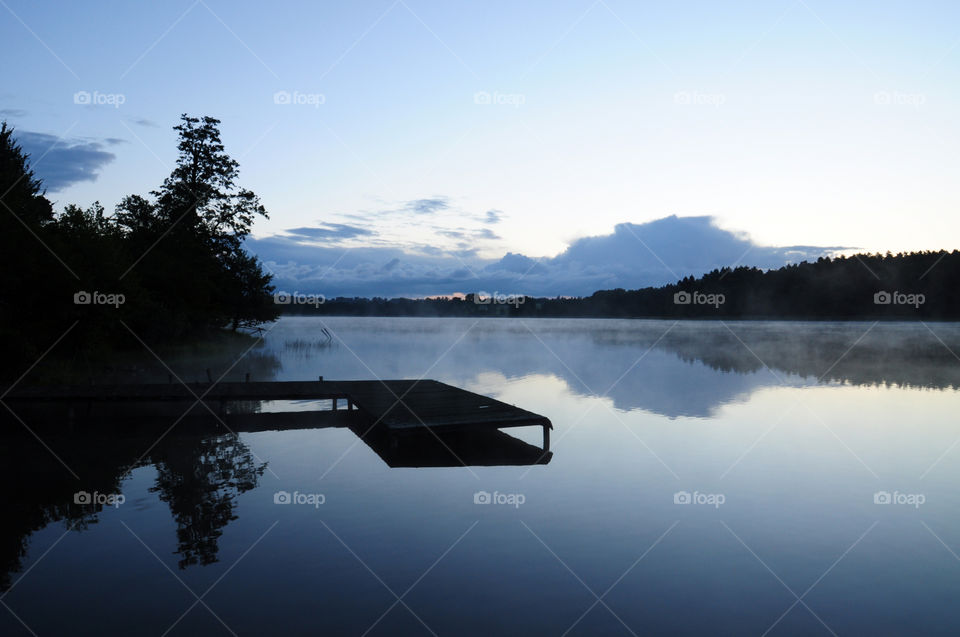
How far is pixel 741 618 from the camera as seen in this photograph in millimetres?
8938

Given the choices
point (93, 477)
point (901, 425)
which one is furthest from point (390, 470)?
point (901, 425)

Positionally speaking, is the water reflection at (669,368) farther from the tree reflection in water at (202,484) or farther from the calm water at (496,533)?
the tree reflection in water at (202,484)

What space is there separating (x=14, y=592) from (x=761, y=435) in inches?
815

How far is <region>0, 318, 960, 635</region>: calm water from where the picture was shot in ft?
29.2

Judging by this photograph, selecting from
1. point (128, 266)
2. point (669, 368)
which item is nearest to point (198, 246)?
point (128, 266)

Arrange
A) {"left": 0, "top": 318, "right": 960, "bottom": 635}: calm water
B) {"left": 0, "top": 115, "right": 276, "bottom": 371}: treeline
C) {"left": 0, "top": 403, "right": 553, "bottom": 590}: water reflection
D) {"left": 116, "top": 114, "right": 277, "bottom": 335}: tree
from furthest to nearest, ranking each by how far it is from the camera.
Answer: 1. {"left": 116, "top": 114, "right": 277, "bottom": 335}: tree
2. {"left": 0, "top": 115, "right": 276, "bottom": 371}: treeline
3. {"left": 0, "top": 403, "right": 553, "bottom": 590}: water reflection
4. {"left": 0, "top": 318, "right": 960, "bottom": 635}: calm water

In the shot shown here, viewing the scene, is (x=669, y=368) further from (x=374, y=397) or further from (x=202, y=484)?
(x=202, y=484)

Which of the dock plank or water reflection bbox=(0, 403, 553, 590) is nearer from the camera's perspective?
water reflection bbox=(0, 403, 553, 590)

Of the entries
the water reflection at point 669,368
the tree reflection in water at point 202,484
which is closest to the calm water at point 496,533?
the tree reflection in water at point 202,484

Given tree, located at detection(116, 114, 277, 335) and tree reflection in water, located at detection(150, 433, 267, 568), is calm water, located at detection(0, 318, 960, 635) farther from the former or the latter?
tree, located at detection(116, 114, 277, 335)

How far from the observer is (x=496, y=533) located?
40.0 feet

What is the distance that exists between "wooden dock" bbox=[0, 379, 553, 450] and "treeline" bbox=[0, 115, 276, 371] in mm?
4881

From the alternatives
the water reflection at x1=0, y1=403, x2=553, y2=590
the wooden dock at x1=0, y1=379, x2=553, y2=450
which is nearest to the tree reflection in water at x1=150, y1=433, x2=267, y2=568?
the water reflection at x1=0, y1=403, x2=553, y2=590

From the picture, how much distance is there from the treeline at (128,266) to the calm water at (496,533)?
7598mm
